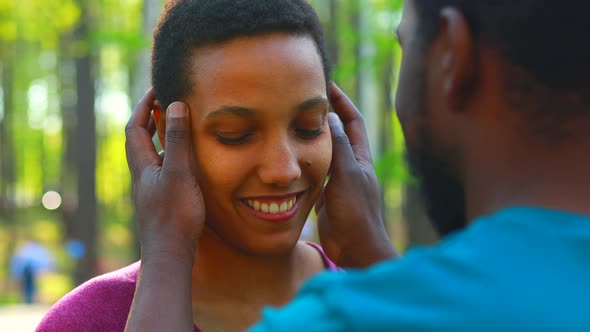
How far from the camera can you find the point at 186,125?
2.41 m

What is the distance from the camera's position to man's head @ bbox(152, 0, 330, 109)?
7.91 feet

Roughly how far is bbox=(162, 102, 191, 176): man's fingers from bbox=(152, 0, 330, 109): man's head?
0.10 meters

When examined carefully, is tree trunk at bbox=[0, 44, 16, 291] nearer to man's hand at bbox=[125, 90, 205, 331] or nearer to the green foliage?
the green foliage

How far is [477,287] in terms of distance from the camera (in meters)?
1.18

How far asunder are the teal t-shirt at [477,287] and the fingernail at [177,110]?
122 centimetres

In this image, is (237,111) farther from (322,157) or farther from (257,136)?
(322,157)

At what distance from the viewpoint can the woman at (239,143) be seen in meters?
2.36

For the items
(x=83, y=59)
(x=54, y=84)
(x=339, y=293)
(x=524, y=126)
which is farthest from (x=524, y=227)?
(x=54, y=84)

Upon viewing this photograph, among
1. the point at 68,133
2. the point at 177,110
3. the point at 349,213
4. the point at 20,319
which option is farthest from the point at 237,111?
the point at 68,133

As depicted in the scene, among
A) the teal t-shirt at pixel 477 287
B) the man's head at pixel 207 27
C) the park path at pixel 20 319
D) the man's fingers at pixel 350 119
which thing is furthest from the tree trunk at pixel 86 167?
the teal t-shirt at pixel 477 287

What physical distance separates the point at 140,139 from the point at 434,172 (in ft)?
4.25

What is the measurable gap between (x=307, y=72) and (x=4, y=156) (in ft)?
111

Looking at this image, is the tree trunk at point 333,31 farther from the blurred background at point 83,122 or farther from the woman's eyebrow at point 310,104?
the woman's eyebrow at point 310,104

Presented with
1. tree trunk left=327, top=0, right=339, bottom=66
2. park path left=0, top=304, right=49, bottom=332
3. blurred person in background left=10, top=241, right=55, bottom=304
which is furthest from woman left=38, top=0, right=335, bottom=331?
blurred person in background left=10, top=241, right=55, bottom=304
